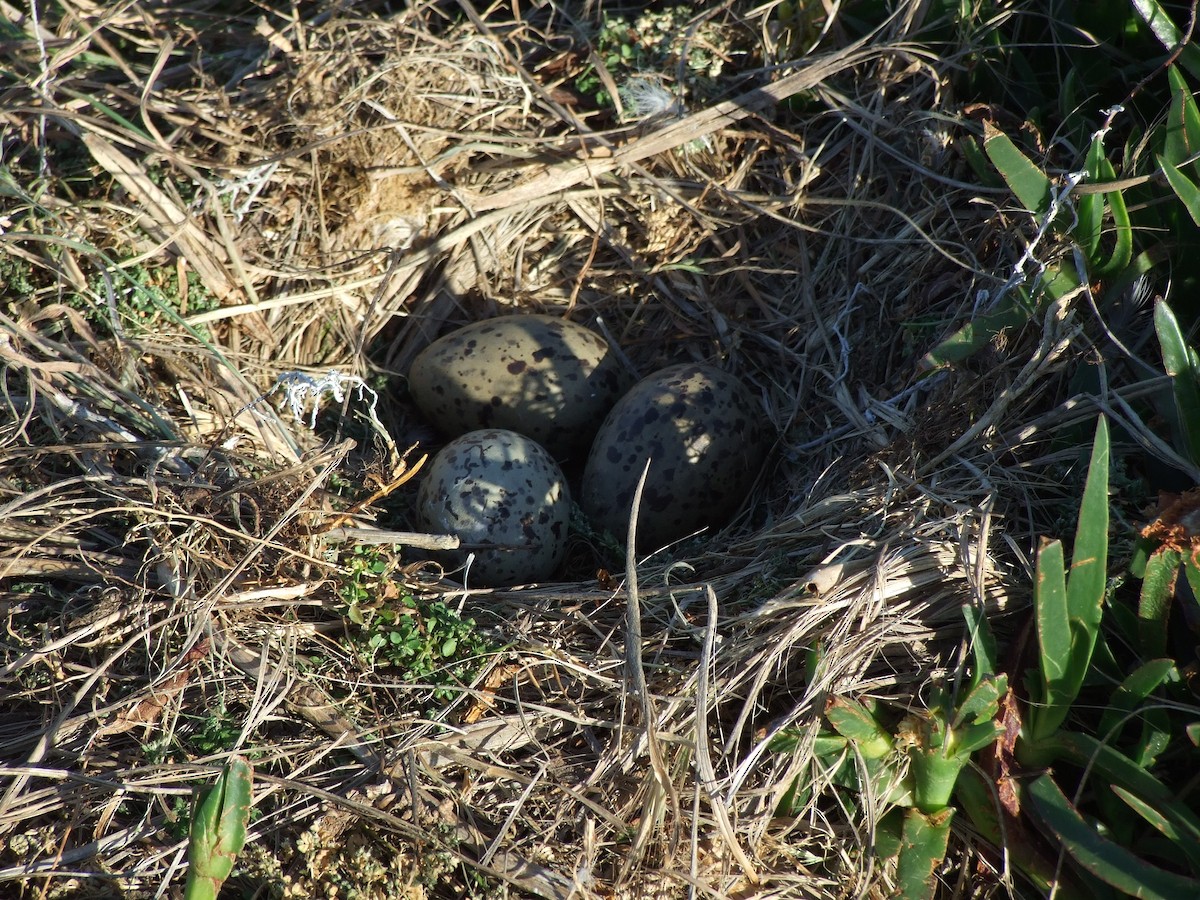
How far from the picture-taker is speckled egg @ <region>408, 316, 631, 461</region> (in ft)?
9.32

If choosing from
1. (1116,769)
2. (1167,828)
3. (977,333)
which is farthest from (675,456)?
(1167,828)

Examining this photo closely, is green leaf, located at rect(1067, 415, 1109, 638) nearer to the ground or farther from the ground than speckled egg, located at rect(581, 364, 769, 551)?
farther from the ground

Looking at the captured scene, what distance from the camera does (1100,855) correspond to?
64.1 inches

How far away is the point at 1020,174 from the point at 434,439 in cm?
195

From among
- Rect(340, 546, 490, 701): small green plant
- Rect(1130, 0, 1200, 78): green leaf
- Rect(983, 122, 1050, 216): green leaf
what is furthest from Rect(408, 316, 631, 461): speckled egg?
Rect(1130, 0, 1200, 78): green leaf

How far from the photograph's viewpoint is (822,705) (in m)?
1.89

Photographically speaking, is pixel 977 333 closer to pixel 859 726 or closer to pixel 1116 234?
pixel 1116 234

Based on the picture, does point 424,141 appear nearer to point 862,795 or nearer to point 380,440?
point 380,440

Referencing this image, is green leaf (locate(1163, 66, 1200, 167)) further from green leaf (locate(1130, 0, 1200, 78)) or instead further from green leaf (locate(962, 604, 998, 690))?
green leaf (locate(962, 604, 998, 690))

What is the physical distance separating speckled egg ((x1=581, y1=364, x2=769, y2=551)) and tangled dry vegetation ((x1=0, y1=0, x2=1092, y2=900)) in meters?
0.14

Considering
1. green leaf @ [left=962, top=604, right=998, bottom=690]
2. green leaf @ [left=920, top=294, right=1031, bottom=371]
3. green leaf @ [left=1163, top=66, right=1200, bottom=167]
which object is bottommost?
green leaf @ [left=962, top=604, right=998, bottom=690]

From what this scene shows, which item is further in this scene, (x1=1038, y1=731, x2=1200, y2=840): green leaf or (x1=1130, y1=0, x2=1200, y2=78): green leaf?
(x1=1130, y1=0, x2=1200, y2=78): green leaf

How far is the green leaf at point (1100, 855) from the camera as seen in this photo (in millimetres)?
1580

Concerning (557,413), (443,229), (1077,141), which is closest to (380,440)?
(557,413)
